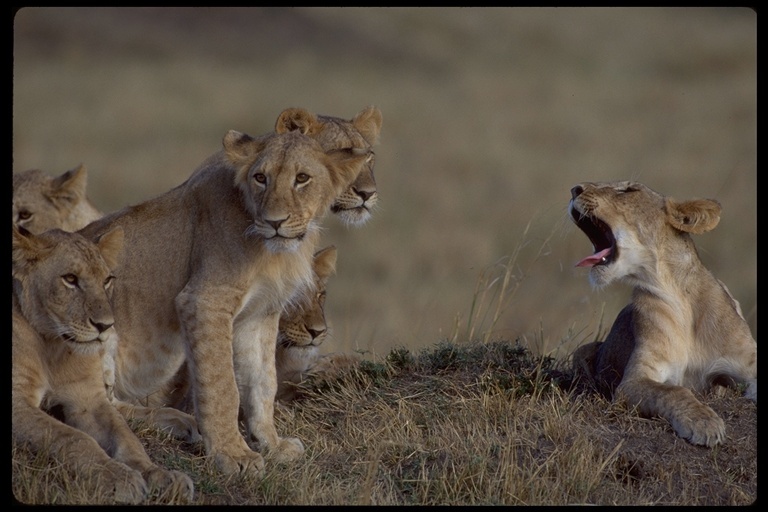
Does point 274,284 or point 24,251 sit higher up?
point 24,251

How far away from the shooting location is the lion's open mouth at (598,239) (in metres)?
6.04

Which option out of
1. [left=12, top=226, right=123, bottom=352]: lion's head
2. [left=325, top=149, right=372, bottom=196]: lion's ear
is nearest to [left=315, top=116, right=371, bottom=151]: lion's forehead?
[left=325, top=149, right=372, bottom=196]: lion's ear

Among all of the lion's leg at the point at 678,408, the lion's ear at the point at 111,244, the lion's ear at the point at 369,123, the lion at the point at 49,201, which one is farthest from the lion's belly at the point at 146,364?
the lion's leg at the point at 678,408

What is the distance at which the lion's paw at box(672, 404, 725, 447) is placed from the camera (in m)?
5.31

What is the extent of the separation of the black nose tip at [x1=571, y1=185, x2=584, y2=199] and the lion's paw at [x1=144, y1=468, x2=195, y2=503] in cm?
234

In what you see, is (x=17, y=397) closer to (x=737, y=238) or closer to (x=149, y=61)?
(x=737, y=238)

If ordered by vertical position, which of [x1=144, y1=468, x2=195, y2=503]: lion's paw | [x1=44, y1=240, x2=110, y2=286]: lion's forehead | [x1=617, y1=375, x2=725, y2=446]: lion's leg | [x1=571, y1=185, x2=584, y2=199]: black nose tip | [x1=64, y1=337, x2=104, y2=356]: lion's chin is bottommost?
[x1=144, y1=468, x2=195, y2=503]: lion's paw

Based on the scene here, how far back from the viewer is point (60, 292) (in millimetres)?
5270

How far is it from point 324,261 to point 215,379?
1.46 metres

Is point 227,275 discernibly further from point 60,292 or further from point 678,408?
point 678,408

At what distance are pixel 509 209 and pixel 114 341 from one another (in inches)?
476

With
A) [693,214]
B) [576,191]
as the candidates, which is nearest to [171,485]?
[576,191]

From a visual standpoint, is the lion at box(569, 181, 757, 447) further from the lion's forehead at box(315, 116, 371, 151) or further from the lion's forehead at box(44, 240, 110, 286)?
the lion's forehead at box(44, 240, 110, 286)

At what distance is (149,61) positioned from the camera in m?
26.0
